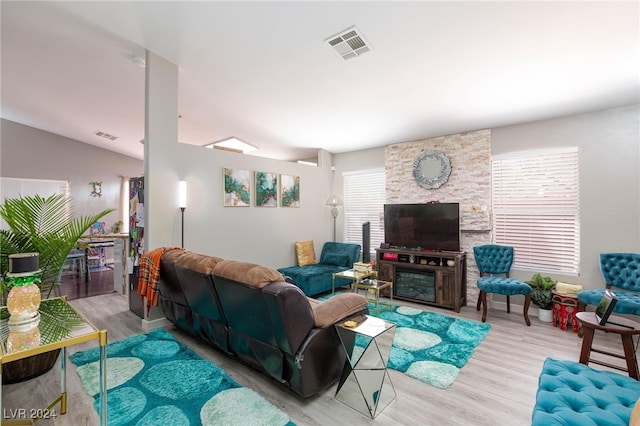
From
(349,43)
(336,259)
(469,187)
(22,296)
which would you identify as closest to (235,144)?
(336,259)

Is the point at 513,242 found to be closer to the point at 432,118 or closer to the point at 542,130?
the point at 542,130

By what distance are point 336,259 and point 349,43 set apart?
3737 mm

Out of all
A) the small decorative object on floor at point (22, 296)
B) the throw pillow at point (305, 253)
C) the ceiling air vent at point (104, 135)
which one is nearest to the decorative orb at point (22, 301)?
the small decorative object on floor at point (22, 296)

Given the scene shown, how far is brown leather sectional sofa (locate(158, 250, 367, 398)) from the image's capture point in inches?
79.0

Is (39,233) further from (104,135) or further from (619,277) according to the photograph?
(619,277)

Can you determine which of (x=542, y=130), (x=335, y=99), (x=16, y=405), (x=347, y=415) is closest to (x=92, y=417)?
(x=16, y=405)

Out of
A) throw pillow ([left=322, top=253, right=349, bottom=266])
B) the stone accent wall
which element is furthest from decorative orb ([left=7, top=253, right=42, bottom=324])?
the stone accent wall

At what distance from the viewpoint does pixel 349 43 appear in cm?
303

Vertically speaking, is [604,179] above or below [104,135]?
below

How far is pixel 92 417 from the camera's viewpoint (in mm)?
2033

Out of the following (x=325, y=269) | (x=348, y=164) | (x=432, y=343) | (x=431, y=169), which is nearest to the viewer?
(x=432, y=343)

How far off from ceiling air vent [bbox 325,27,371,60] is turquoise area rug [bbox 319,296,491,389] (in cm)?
277

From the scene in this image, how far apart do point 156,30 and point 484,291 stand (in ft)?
16.4

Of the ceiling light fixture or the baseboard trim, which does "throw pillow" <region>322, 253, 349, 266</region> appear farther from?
the baseboard trim
